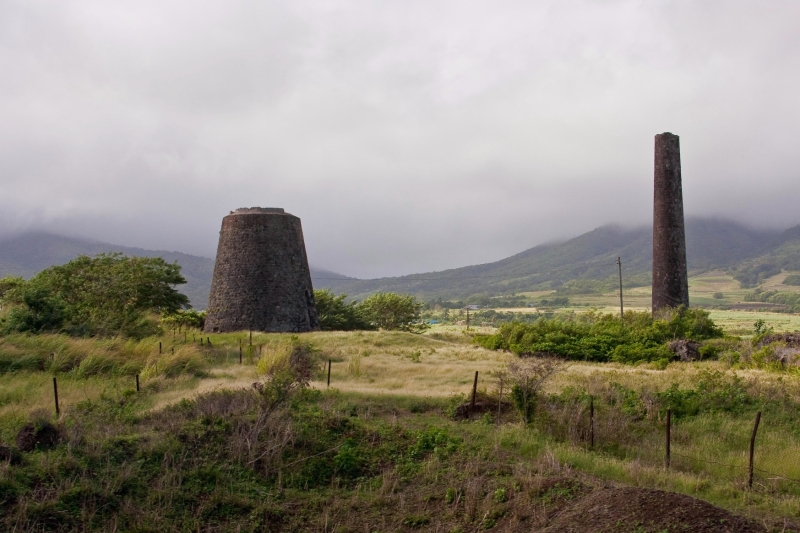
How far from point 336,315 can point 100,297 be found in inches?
760

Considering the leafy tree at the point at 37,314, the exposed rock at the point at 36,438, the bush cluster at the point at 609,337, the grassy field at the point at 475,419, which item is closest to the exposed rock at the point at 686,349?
the bush cluster at the point at 609,337

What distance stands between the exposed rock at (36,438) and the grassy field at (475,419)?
40cm

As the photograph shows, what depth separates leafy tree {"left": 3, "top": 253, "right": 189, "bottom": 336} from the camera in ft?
59.4

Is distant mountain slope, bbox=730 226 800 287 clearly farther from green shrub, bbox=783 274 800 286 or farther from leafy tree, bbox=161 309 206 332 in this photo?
leafy tree, bbox=161 309 206 332

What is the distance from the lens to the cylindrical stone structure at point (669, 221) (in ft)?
97.4

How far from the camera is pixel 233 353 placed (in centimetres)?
1911

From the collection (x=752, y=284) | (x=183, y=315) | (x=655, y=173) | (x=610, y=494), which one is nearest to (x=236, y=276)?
(x=183, y=315)

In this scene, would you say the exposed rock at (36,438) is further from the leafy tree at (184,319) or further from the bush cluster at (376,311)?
the bush cluster at (376,311)

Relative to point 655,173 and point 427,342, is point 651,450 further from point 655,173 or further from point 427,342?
point 655,173

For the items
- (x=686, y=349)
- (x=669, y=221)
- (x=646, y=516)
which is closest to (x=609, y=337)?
(x=686, y=349)

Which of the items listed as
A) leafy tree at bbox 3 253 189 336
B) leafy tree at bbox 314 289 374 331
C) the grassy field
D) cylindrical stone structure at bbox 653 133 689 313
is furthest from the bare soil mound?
leafy tree at bbox 314 289 374 331

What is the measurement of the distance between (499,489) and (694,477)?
2.66m

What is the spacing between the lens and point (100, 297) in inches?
927

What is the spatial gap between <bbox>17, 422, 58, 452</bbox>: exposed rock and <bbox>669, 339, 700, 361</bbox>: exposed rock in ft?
64.7
